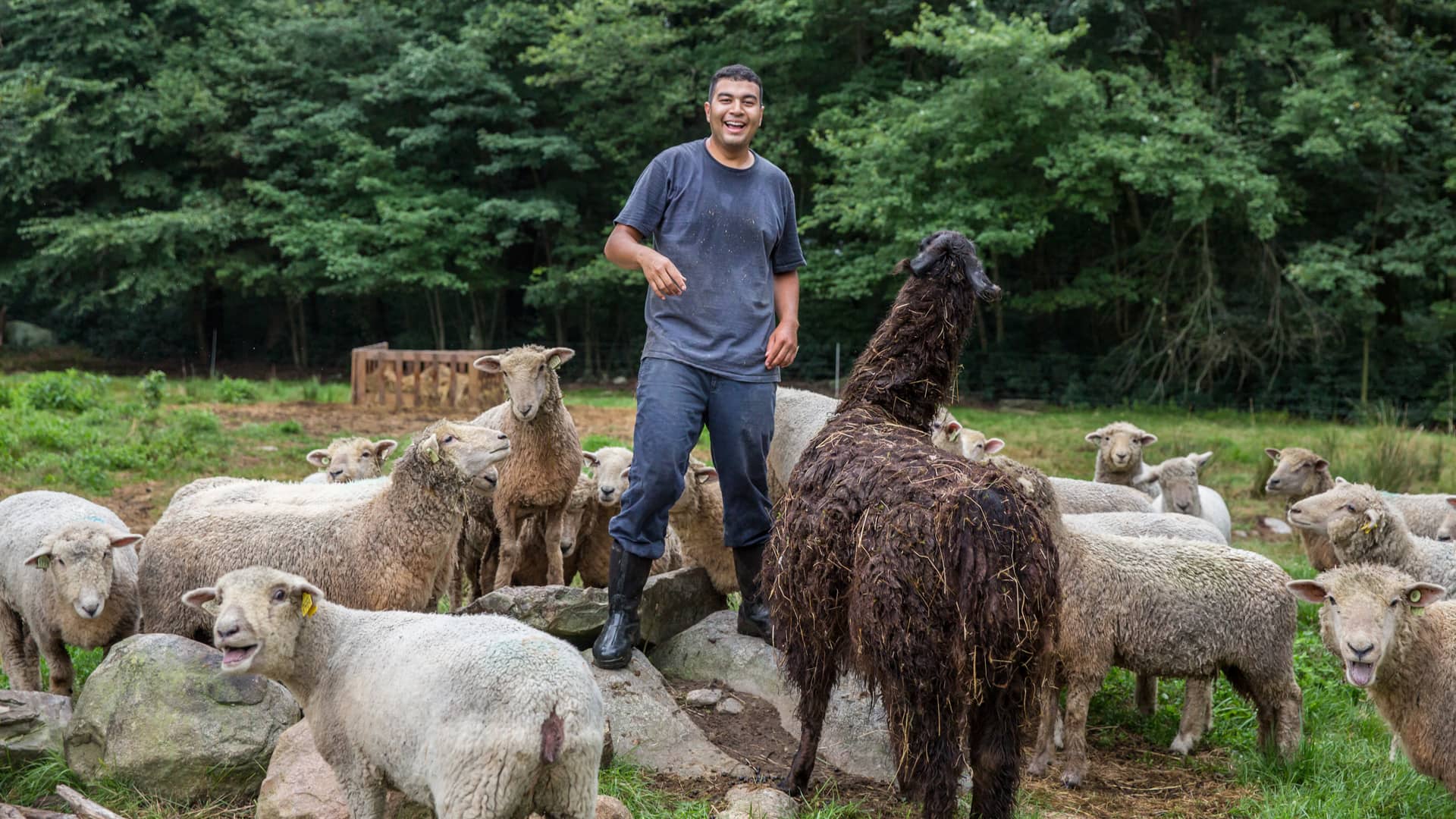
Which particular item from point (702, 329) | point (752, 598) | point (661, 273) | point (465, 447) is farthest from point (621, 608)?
point (661, 273)

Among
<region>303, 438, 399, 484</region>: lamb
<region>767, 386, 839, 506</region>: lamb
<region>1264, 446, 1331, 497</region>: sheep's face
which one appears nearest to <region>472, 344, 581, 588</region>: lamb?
<region>303, 438, 399, 484</region>: lamb

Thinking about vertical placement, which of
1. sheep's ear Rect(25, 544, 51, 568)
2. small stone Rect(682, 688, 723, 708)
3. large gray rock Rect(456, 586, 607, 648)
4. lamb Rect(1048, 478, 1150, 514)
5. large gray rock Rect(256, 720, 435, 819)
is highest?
lamb Rect(1048, 478, 1150, 514)

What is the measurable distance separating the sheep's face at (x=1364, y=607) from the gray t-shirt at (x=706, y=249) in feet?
9.27

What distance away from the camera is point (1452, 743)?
16.7 ft

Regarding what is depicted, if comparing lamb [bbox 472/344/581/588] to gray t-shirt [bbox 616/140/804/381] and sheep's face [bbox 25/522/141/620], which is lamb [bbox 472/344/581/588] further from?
sheep's face [bbox 25/522/141/620]

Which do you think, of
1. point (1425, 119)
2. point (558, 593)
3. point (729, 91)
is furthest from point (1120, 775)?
A: point (1425, 119)

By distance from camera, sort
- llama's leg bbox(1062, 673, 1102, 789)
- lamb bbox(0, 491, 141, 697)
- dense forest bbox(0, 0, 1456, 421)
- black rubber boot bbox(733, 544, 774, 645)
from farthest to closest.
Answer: dense forest bbox(0, 0, 1456, 421)
black rubber boot bbox(733, 544, 774, 645)
lamb bbox(0, 491, 141, 697)
llama's leg bbox(1062, 673, 1102, 789)

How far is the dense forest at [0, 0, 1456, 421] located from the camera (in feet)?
66.9

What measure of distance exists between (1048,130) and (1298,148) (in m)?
4.10

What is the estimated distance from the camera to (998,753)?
13.7 feet

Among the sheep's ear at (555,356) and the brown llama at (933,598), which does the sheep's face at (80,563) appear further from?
the brown llama at (933,598)

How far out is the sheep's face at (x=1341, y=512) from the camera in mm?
7043

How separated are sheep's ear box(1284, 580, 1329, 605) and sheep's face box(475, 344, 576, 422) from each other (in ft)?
13.6

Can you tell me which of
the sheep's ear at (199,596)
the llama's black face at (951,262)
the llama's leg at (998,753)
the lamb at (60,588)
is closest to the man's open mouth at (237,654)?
the sheep's ear at (199,596)
